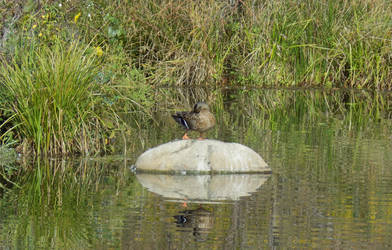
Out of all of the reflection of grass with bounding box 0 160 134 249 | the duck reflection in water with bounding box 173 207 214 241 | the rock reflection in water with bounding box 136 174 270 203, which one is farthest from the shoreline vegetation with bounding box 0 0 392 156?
the duck reflection in water with bounding box 173 207 214 241

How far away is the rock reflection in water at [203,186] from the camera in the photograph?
30.6 ft

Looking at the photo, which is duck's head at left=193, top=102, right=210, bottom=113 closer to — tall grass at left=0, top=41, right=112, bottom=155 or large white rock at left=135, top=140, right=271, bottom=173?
large white rock at left=135, top=140, right=271, bottom=173

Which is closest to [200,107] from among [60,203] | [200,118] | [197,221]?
[200,118]

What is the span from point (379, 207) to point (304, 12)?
1557cm

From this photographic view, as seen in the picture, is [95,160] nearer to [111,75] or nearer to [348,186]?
[111,75]

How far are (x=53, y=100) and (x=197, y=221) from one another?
14.2 ft

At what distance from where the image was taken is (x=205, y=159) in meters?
10.8

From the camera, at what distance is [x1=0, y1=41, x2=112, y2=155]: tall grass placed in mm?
11820

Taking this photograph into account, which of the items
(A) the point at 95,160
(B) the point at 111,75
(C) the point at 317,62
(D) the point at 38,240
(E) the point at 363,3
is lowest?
(D) the point at 38,240

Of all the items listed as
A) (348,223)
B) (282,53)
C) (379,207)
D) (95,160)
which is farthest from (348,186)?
(282,53)

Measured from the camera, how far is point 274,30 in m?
23.5

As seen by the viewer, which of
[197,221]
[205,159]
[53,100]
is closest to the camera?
[197,221]

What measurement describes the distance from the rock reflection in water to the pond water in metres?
0.01

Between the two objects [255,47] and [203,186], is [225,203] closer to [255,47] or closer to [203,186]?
[203,186]
